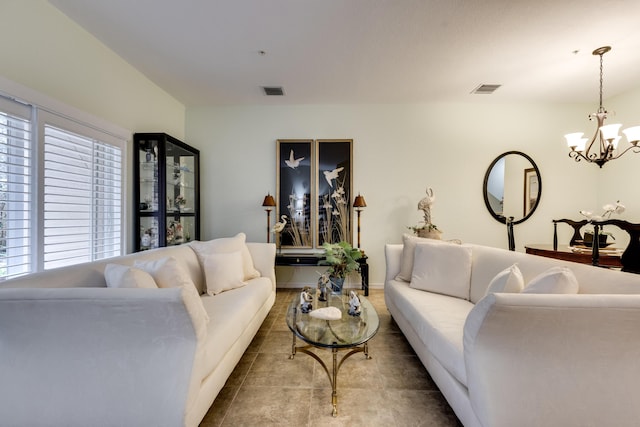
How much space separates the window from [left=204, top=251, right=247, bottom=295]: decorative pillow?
3.63 ft

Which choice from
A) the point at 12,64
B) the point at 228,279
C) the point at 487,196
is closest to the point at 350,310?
the point at 228,279

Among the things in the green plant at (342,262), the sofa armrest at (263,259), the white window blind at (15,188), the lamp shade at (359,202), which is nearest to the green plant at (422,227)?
the lamp shade at (359,202)

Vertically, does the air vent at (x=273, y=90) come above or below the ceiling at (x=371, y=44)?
above

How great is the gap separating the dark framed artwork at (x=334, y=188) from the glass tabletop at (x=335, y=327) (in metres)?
1.90

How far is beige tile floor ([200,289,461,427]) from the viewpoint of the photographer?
1.47 meters

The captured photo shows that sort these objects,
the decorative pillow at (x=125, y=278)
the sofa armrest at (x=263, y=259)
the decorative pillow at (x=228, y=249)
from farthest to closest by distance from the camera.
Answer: the sofa armrest at (x=263, y=259) → the decorative pillow at (x=228, y=249) → the decorative pillow at (x=125, y=278)

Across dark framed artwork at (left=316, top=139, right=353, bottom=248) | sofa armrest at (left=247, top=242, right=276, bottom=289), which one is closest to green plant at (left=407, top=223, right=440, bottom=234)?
dark framed artwork at (left=316, top=139, right=353, bottom=248)

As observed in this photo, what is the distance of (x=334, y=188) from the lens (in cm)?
395

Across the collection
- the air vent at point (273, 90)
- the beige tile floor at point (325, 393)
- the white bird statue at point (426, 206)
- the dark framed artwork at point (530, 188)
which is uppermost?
the air vent at point (273, 90)

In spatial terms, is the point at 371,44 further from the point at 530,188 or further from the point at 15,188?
the point at 530,188

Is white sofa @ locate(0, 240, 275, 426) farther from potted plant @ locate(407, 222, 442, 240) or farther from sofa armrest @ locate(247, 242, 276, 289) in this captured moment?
potted plant @ locate(407, 222, 442, 240)

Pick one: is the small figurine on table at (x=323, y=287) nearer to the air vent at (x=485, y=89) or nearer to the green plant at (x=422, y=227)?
the green plant at (x=422, y=227)

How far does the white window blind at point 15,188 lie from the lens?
5.79 feet

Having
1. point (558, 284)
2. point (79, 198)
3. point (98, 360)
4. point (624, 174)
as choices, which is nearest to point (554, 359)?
point (558, 284)
